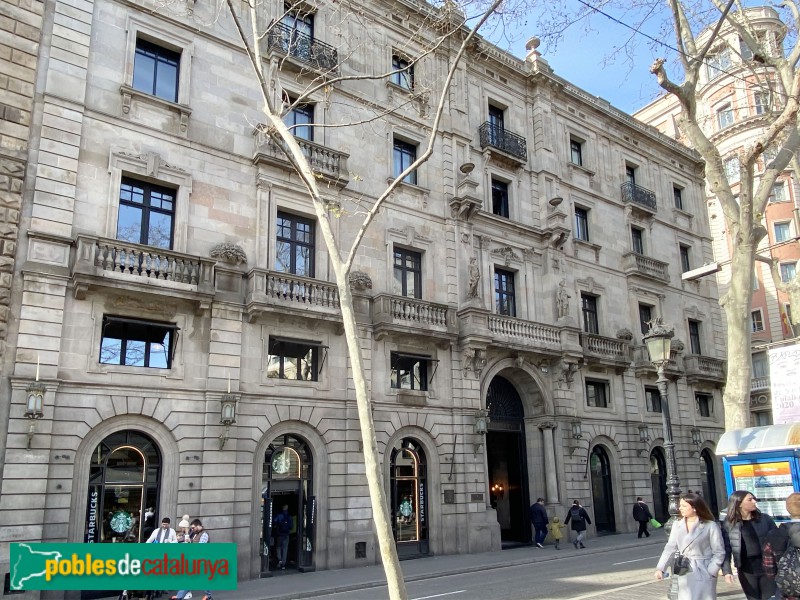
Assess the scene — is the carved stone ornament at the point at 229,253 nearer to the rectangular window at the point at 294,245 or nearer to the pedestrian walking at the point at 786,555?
the rectangular window at the point at 294,245

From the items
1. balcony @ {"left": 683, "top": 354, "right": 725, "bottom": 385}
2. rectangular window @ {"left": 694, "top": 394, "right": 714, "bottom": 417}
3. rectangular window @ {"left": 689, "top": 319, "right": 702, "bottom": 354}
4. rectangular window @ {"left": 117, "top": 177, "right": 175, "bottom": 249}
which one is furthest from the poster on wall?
rectangular window @ {"left": 689, "top": 319, "right": 702, "bottom": 354}

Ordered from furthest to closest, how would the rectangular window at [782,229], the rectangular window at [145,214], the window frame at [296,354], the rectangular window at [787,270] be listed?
the rectangular window at [782,229] → the rectangular window at [787,270] → the window frame at [296,354] → the rectangular window at [145,214]

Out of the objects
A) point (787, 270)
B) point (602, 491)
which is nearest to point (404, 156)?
point (602, 491)

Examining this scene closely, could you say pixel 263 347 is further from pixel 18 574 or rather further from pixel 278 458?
pixel 18 574

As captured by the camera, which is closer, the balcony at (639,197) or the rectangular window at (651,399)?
the rectangular window at (651,399)

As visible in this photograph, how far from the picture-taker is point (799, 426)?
36.0ft

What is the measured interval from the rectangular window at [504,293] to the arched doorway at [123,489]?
14.8m

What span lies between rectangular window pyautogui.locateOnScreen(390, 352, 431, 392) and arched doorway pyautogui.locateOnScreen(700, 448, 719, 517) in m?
18.7

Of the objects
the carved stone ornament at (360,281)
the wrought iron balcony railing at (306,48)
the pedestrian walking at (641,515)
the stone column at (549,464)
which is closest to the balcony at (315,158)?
the wrought iron balcony railing at (306,48)

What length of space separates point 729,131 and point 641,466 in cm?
3021

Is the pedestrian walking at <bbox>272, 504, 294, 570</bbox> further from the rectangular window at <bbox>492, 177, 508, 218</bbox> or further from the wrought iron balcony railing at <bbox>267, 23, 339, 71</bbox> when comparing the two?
the rectangular window at <bbox>492, 177, 508, 218</bbox>

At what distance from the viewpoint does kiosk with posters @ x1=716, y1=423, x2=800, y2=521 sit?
35.7 feet

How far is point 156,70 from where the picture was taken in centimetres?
2017

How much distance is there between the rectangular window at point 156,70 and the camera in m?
19.8
